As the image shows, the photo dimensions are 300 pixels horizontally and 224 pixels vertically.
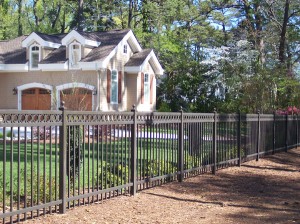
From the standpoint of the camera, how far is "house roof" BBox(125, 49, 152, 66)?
2928 centimetres

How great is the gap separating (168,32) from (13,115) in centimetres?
3493

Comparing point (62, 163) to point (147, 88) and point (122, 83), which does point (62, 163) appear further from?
point (147, 88)

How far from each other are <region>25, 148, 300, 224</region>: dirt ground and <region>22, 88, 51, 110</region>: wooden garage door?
63.8 feet

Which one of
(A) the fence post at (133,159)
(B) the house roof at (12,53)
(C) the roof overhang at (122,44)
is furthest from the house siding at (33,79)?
(A) the fence post at (133,159)

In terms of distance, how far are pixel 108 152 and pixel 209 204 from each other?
203 centimetres

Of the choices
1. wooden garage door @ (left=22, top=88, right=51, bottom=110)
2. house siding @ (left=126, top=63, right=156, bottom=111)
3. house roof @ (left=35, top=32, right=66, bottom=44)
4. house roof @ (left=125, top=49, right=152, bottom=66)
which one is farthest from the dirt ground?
house roof @ (left=35, top=32, right=66, bottom=44)

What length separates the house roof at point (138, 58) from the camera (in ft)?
96.1

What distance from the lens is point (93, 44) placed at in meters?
28.3

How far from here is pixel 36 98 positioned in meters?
29.3

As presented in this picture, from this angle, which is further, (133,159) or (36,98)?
(36,98)

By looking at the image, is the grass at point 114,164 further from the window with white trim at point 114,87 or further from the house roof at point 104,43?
the window with white trim at point 114,87

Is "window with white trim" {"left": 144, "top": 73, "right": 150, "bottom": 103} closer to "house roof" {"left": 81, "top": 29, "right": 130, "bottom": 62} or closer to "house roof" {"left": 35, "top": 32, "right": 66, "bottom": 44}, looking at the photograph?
"house roof" {"left": 81, "top": 29, "right": 130, "bottom": 62}

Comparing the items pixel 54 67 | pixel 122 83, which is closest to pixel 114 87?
pixel 122 83

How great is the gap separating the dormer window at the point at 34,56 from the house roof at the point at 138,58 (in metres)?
5.76
